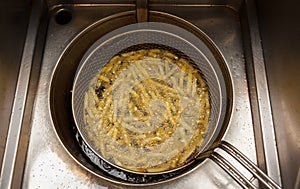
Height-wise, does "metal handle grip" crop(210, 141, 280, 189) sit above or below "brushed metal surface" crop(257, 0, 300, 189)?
below

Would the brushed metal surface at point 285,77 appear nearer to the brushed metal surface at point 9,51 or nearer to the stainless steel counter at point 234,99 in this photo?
the stainless steel counter at point 234,99

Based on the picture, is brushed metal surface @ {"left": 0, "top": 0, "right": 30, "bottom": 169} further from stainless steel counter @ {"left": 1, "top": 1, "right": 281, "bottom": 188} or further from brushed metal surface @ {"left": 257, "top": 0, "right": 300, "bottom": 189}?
brushed metal surface @ {"left": 257, "top": 0, "right": 300, "bottom": 189}

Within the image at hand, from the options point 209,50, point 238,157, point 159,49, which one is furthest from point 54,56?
point 238,157

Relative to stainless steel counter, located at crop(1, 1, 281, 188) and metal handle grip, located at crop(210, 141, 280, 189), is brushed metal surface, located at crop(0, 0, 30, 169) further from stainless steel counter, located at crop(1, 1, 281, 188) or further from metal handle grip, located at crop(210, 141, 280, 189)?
metal handle grip, located at crop(210, 141, 280, 189)

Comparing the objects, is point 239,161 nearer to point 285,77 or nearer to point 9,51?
point 285,77

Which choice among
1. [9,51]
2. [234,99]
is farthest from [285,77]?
[9,51]

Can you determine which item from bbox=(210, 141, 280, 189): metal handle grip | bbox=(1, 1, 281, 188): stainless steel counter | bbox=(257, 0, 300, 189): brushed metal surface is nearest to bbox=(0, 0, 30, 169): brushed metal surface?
bbox=(1, 1, 281, 188): stainless steel counter

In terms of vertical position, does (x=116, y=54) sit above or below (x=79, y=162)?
above

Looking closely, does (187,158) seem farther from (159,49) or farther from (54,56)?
(54,56)
